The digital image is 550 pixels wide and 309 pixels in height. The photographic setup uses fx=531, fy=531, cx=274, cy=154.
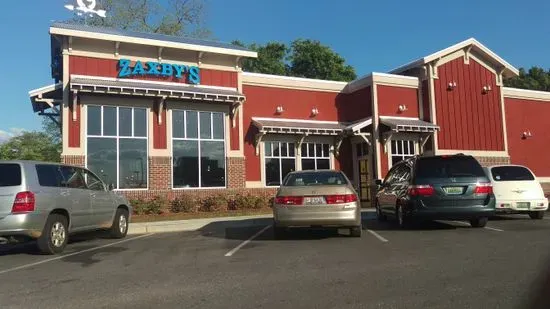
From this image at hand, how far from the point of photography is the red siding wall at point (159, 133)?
786 inches

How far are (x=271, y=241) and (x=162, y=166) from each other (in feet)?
32.3

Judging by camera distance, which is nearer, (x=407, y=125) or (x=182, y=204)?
(x=182, y=204)

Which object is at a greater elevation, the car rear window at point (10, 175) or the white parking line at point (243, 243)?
the car rear window at point (10, 175)

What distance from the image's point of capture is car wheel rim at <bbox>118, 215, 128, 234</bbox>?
12891mm

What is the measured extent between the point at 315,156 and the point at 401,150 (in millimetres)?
3986

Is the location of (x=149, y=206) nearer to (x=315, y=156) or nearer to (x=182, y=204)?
(x=182, y=204)

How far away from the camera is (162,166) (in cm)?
1992

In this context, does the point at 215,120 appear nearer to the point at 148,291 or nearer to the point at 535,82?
the point at 148,291

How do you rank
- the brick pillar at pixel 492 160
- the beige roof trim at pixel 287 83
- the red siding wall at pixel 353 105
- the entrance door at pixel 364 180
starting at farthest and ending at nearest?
the brick pillar at pixel 492 160
the entrance door at pixel 364 180
the red siding wall at pixel 353 105
the beige roof trim at pixel 287 83

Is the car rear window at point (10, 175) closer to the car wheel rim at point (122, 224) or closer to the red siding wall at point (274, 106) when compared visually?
the car wheel rim at point (122, 224)

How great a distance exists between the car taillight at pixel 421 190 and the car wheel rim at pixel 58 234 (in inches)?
294

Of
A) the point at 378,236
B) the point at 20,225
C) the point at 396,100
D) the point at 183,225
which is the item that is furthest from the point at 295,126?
the point at 20,225

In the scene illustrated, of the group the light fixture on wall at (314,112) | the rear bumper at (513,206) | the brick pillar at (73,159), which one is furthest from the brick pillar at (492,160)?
the brick pillar at (73,159)

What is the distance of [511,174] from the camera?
14047 millimetres
